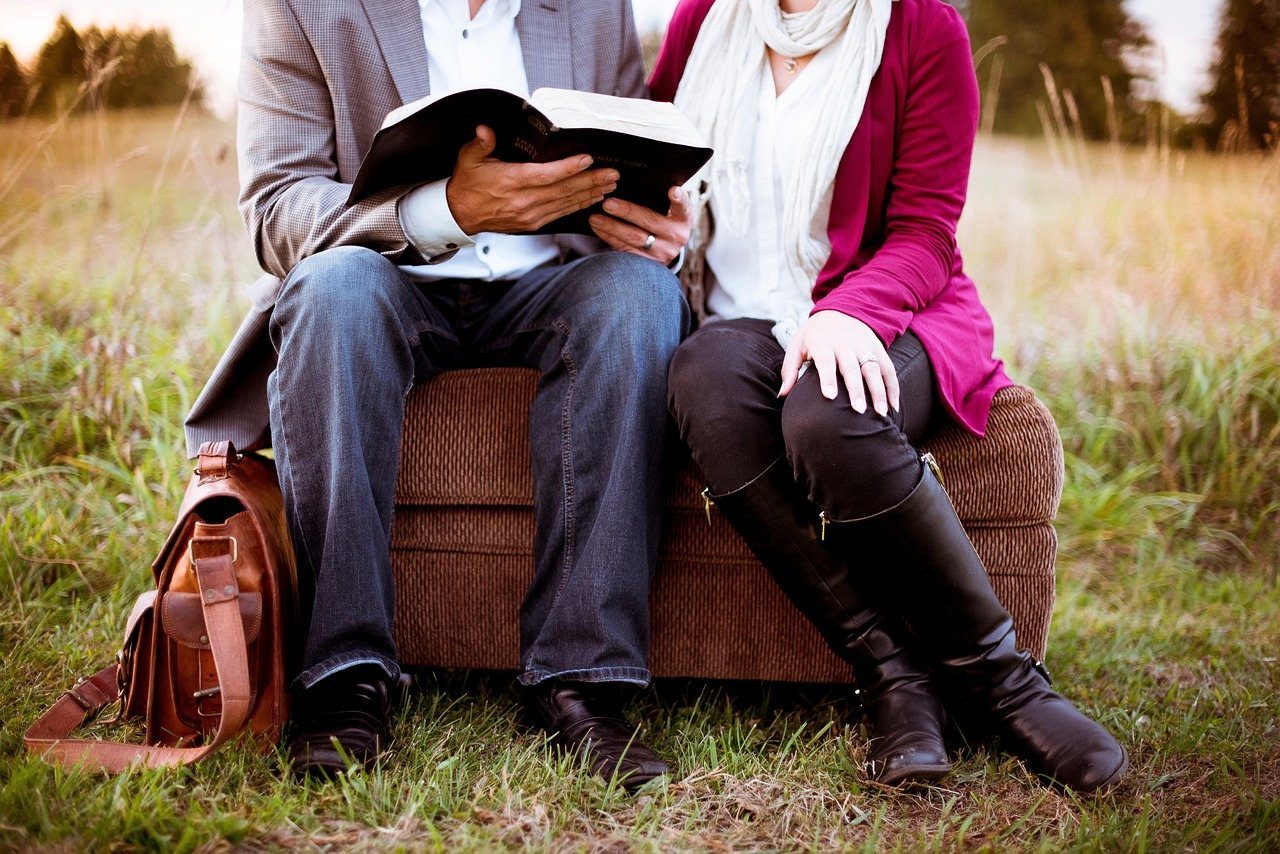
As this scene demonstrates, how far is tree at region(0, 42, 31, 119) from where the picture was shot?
278cm

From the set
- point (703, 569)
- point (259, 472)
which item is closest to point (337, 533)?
point (259, 472)

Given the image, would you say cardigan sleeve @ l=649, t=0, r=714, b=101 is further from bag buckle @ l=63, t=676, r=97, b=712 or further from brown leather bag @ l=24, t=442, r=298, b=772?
bag buckle @ l=63, t=676, r=97, b=712

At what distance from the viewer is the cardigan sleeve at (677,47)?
1930mm

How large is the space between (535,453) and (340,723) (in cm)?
50

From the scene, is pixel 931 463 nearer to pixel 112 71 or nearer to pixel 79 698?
pixel 79 698

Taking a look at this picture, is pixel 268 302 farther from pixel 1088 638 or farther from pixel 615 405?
pixel 1088 638

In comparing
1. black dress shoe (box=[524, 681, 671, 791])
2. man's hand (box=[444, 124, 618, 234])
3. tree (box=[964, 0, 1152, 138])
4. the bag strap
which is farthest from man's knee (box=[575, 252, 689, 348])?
tree (box=[964, 0, 1152, 138])

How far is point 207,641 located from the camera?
1367 mm

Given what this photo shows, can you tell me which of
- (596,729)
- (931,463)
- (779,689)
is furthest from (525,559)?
(931,463)

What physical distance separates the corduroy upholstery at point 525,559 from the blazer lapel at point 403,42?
0.53m

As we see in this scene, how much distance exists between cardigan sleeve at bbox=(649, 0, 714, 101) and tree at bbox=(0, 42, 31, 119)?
1.94m

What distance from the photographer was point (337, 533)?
142 centimetres

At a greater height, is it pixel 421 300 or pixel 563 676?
pixel 421 300

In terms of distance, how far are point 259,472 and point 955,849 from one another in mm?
1158
